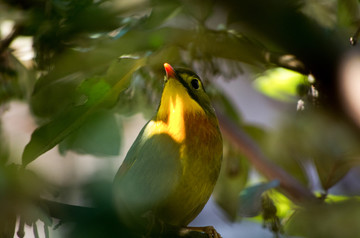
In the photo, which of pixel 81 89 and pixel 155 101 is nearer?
pixel 81 89

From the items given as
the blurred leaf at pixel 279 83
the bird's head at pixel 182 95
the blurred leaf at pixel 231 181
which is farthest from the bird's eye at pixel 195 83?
the blurred leaf at pixel 231 181

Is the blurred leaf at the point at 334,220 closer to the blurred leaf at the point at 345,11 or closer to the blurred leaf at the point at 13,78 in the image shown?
the blurred leaf at the point at 345,11

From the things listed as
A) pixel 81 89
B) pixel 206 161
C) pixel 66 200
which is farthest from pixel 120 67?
pixel 66 200

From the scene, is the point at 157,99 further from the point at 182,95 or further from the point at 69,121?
the point at 69,121

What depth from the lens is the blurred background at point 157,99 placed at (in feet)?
2.08

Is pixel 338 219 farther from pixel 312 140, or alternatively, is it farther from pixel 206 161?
pixel 206 161

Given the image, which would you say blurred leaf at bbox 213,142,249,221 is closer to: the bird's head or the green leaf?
the bird's head

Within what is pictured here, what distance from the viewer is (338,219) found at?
3.44 ft

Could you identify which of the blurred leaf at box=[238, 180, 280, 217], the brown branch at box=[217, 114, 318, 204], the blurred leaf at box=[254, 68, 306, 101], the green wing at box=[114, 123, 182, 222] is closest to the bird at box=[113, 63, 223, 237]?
the green wing at box=[114, 123, 182, 222]

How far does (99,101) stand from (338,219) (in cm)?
56

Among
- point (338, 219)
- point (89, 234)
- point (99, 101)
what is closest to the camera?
point (89, 234)

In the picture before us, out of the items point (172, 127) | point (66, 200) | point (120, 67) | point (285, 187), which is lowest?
point (285, 187)

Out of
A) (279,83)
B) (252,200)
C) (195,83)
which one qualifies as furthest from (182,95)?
(279,83)

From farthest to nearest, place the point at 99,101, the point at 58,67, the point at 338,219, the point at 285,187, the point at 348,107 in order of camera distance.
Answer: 1. the point at 285,187
2. the point at 58,67
3. the point at 99,101
4. the point at 338,219
5. the point at 348,107
